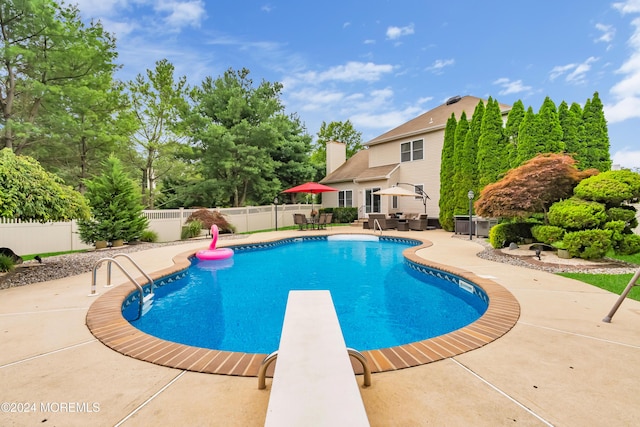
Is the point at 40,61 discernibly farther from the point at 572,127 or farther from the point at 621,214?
the point at 572,127

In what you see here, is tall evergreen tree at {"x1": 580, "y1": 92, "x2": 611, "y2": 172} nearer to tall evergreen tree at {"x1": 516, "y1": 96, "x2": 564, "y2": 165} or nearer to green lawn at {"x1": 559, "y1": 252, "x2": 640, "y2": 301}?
tall evergreen tree at {"x1": 516, "y1": 96, "x2": 564, "y2": 165}

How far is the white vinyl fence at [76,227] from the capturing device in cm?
1020

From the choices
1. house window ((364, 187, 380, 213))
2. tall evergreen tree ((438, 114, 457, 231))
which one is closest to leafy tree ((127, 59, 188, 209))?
house window ((364, 187, 380, 213))

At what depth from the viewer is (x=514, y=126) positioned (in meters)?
13.2

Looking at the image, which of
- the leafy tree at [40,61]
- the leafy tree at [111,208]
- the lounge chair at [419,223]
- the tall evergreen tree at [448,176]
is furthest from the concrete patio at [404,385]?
the leafy tree at [40,61]

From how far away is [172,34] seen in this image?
1575 centimetres

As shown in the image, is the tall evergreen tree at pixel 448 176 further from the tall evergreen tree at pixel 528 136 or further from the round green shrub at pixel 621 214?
the round green shrub at pixel 621 214

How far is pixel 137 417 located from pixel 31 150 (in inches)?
842

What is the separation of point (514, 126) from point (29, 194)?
16442mm

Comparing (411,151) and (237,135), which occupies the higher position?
(237,135)

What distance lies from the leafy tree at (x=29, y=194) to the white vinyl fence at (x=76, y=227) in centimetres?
565

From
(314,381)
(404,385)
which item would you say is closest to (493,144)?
(404,385)

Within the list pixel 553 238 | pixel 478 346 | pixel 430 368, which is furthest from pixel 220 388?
pixel 553 238

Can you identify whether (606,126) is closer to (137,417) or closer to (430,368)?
(430,368)
